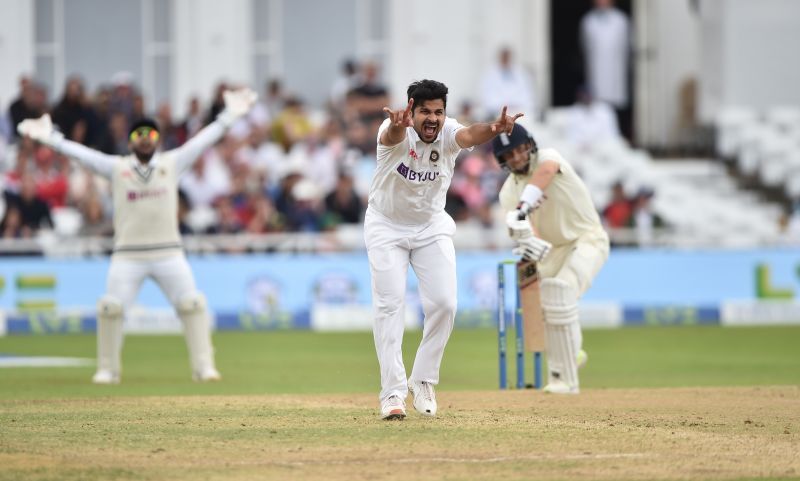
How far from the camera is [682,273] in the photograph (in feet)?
61.8

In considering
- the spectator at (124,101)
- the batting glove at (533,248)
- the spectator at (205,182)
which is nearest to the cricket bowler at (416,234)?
the batting glove at (533,248)

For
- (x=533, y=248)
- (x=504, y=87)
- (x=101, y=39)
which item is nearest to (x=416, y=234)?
(x=533, y=248)

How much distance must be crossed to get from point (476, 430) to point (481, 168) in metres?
12.0

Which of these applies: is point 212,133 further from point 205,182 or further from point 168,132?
point 168,132

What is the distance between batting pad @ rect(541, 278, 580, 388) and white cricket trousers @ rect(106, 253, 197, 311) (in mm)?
2970

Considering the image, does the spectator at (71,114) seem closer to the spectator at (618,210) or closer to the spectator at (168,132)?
the spectator at (168,132)

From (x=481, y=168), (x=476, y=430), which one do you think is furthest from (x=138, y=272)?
(x=481, y=168)

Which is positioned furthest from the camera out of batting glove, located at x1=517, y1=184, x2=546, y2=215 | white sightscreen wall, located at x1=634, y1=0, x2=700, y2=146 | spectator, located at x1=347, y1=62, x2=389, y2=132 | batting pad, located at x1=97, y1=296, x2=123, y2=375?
white sightscreen wall, located at x1=634, y1=0, x2=700, y2=146

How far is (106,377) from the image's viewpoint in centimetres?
1192

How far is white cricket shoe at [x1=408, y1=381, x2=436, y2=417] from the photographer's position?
28.1ft

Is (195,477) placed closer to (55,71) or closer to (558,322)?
(558,322)

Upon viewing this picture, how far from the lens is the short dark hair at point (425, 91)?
317 inches

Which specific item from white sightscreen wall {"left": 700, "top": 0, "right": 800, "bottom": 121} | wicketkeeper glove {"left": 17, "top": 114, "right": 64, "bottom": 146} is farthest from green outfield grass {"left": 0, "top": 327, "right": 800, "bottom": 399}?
white sightscreen wall {"left": 700, "top": 0, "right": 800, "bottom": 121}

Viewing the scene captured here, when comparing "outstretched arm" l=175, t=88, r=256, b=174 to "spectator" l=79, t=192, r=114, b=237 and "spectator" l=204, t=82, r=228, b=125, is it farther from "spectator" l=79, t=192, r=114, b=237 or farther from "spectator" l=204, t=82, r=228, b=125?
"spectator" l=204, t=82, r=228, b=125
